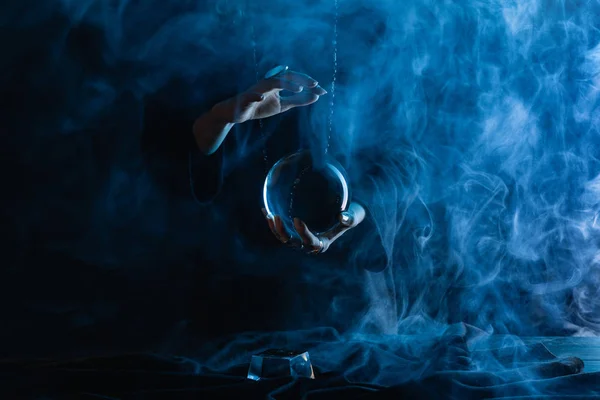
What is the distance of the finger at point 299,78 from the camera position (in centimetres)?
134

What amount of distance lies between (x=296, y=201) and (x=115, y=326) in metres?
0.81

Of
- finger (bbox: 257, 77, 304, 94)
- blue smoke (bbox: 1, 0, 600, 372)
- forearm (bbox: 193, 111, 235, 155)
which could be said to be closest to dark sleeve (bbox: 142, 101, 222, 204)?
forearm (bbox: 193, 111, 235, 155)

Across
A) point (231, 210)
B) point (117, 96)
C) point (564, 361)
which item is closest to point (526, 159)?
point (564, 361)

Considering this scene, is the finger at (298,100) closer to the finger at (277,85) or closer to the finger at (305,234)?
the finger at (277,85)

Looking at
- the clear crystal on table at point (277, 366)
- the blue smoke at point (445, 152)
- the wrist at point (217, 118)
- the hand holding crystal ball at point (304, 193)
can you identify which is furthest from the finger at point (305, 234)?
the blue smoke at point (445, 152)

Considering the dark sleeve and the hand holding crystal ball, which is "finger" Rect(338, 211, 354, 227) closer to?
the hand holding crystal ball

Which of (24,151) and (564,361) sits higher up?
(24,151)

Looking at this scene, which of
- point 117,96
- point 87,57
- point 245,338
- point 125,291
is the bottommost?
point 245,338

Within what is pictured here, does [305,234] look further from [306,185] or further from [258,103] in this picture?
[258,103]

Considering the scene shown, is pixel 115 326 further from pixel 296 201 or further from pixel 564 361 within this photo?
pixel 564 361

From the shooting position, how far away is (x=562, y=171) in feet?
7.72

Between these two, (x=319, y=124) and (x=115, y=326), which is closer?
(x=115, y=326)

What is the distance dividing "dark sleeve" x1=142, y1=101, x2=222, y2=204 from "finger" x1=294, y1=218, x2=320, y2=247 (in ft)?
1.46

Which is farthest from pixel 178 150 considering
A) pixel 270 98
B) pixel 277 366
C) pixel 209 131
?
pixel 277 366
